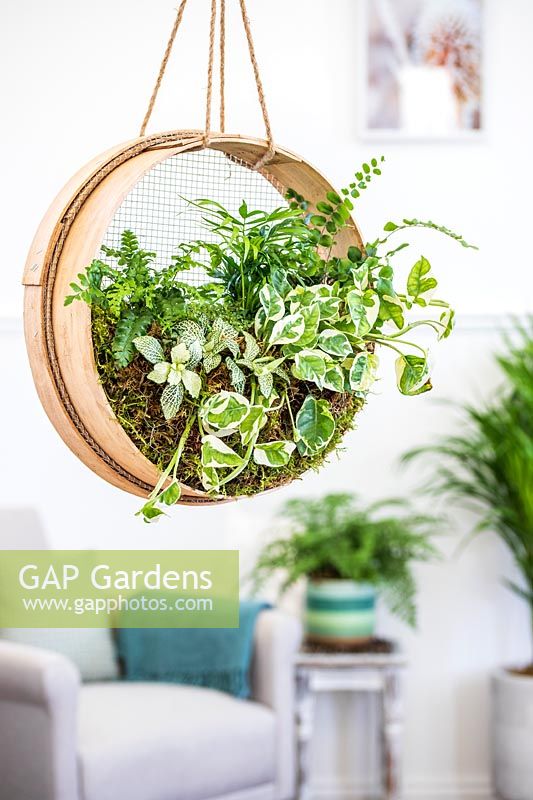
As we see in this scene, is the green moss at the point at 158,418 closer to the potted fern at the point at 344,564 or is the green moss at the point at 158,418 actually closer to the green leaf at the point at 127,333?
the green leaf at the point at 127,333

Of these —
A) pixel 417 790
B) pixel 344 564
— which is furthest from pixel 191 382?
pixel 417 790

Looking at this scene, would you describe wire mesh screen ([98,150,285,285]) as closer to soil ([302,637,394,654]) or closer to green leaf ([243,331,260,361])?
green leaf ([243,331,260,361])

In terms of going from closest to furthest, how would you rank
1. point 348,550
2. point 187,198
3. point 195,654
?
point 187,198, point 195,654, point 348,550

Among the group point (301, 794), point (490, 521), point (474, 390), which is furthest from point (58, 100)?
point (301, 794)

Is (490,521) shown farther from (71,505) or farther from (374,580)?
(71,505)

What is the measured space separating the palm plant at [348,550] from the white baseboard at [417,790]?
630 millimetres

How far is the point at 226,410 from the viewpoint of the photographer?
3.34 ft

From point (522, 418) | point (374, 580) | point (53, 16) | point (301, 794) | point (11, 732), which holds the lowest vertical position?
point (301, 794)

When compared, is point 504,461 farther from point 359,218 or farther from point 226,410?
point 226,410

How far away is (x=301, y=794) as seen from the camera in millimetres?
2961

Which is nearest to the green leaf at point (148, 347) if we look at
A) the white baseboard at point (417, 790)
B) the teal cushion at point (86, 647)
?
the teal cushion at point (86, 647)

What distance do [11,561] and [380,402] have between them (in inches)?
51.9

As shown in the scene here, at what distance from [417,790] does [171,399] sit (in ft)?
9.04

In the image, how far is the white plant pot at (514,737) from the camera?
293 cm
